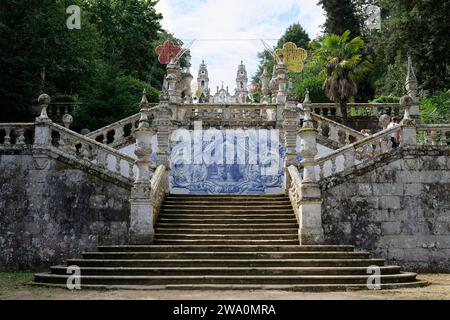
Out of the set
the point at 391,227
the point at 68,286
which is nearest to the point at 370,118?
the point at 391,227

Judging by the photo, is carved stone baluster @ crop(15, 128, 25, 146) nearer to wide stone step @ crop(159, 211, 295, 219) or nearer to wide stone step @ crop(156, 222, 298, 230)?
wide stone step @ crop(159, 211, 295, 219)

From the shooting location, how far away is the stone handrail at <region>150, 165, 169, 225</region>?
14055mm

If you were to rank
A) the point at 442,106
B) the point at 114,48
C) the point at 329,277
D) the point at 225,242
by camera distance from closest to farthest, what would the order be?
the point at 329,277 < the point at 225,242 < the point at 442,106 < the point at 114,48

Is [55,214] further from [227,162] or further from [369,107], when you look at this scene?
[369,107]

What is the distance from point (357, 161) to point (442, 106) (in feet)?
47.1

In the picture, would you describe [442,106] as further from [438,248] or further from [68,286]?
[68,286]

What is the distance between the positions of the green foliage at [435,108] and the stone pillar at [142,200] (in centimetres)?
1556

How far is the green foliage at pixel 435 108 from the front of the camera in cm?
2498

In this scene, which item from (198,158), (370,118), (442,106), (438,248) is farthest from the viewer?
(442,106)

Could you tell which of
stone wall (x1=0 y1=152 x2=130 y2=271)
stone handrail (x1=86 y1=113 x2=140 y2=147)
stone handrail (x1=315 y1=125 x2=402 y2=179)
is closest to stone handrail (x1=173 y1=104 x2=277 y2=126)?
stone handrail (x1=86 y1=113 x2=140 y2=147)

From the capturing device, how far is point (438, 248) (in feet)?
47.2

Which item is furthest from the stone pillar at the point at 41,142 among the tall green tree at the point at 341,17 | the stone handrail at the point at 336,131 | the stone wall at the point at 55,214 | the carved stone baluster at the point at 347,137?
the tall green tree at the point at 341,17

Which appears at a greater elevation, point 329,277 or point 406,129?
point 406,129

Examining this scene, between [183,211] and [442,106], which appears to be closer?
[183,211]
